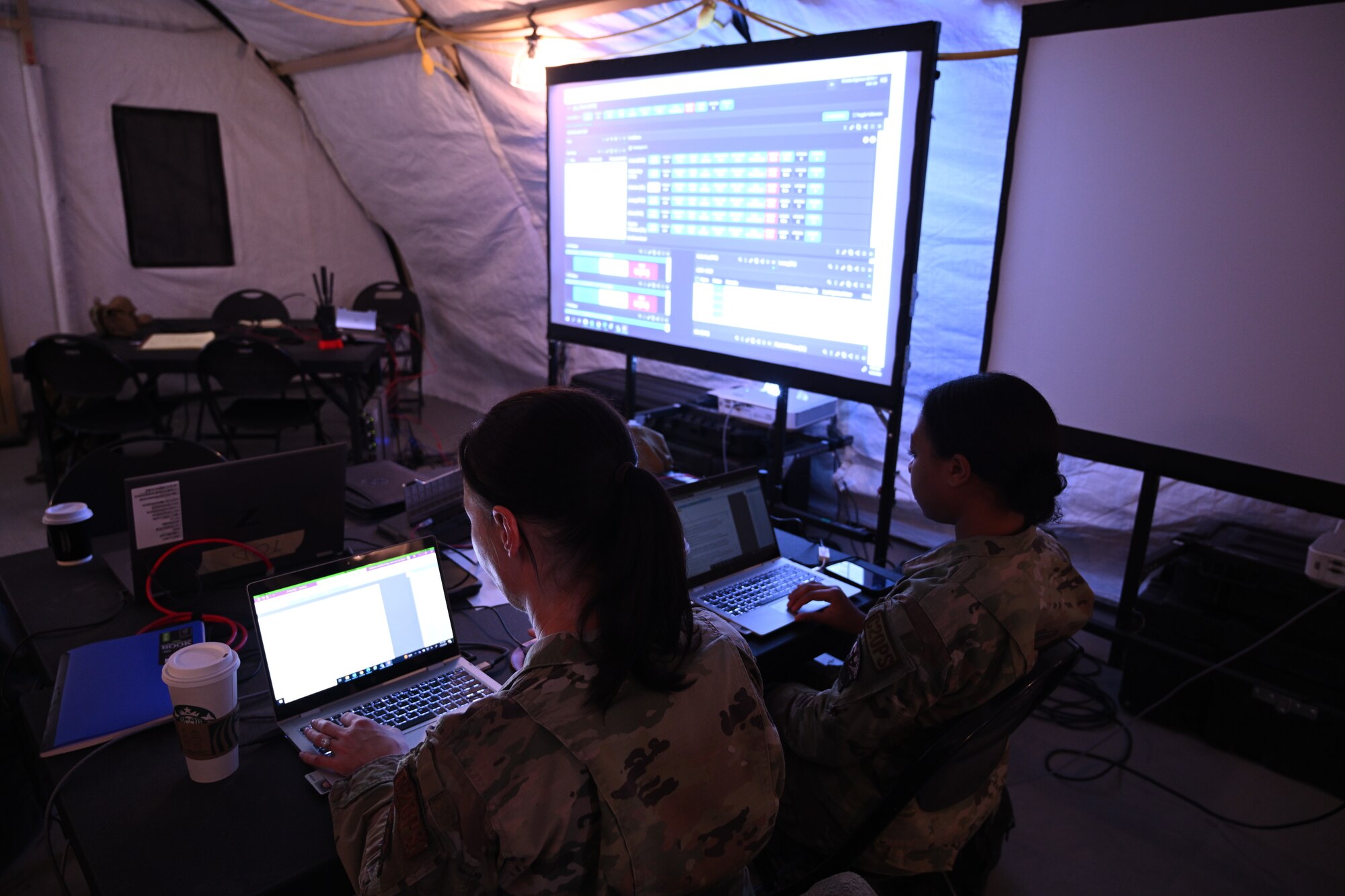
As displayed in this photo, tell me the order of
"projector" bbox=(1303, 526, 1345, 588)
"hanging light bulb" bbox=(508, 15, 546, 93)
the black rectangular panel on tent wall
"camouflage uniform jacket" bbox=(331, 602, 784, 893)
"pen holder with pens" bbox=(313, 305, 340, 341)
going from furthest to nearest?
the black rectangular panel on tent wall
"pen holder with pens" bbox=(313, 305, 340, 341)
"hanging light bulb" bbox=(508, 15, 546, 93)
"projector" bbox=(1303, 526, 1345, 588)
"camouflage uniform jacket" bbox=(331, 602, 784, 893)

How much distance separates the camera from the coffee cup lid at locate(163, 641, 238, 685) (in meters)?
1.08

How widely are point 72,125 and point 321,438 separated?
290cm

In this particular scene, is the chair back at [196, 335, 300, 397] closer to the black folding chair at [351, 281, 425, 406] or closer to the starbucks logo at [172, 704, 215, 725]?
the black folding chair at [351, 281, 425, 406]

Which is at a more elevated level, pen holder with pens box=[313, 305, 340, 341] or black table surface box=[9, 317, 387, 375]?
pen holder with pens box=[313, 305, 340, 341]

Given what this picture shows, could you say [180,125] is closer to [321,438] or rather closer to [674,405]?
[321,438]

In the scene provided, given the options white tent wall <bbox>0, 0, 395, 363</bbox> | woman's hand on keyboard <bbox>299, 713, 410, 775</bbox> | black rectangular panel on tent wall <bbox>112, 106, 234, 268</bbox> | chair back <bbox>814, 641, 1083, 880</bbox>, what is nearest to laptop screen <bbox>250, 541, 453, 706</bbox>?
woman's hand on keyboard <bbox>299, 713, 410, 775</bbox>

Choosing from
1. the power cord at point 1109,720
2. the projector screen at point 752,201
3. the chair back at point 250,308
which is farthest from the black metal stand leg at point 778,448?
the chair back at point 250,308

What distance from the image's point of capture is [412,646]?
1422 millimetres

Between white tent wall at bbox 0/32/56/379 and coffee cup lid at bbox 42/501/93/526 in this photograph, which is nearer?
coffee cup lid at bbox 42/501/93/526

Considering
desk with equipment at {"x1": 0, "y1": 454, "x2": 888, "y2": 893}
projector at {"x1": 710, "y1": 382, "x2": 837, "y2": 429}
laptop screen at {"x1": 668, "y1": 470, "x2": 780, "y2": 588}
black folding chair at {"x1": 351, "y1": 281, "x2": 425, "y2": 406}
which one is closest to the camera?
desk with equipment at {"x1": 0, "y1": 454, "x2": 888, "y2": 893}

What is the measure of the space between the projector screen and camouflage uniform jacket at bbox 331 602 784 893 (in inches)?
61.5

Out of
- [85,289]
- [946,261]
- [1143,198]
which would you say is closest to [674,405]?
[946,261]

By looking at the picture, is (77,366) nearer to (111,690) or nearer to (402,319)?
(402,319)

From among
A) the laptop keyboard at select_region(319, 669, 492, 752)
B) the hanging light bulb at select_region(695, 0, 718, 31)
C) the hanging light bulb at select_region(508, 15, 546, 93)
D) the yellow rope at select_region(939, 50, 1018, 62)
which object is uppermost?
the hanging light bulb at select_region(695, 0, 718, 31)
